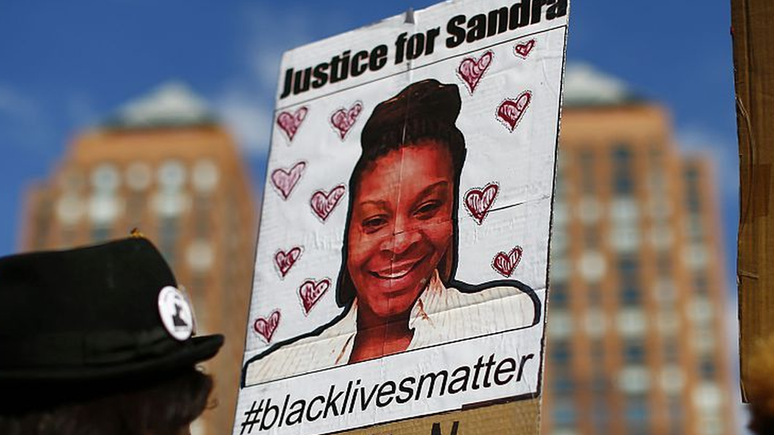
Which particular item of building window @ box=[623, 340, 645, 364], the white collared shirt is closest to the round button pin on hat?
the white collared shirt

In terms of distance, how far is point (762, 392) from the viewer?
2723 mm

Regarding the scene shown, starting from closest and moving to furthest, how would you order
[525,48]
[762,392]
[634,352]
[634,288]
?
[762,392]
[525,48]
[634,352]
[634,288]

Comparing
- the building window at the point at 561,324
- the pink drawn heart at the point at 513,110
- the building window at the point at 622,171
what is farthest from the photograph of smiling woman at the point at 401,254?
the building window at the point at 622,171

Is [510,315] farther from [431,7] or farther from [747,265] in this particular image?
[431,7]

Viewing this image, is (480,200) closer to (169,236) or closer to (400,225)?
(400,225)

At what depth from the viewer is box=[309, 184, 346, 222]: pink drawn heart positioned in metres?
5.61

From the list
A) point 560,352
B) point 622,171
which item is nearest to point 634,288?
point 560,352

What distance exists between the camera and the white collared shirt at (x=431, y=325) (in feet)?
15.6

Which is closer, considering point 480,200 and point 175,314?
point 175,314

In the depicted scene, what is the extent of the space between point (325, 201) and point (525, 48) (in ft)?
3.58

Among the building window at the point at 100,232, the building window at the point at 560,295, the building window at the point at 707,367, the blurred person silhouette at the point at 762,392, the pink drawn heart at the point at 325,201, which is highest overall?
the building window at the point at 100,232

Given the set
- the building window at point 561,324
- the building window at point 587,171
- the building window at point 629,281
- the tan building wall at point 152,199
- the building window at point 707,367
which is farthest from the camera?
the building window at point 587,171

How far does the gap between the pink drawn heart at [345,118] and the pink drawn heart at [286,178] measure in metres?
0.22

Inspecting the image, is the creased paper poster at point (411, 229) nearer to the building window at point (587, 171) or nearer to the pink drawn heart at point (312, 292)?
the pink drawn heart at point (312, 292)
